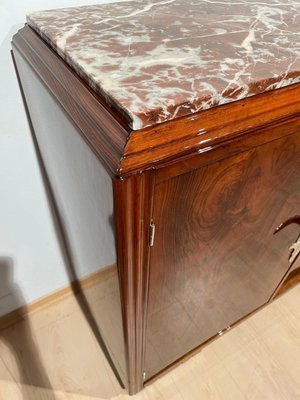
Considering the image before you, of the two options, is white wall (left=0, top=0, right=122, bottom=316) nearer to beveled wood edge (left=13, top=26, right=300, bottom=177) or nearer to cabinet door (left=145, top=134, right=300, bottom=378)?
beveled wood edge (left=13, top=26, right=300, bottom=177)

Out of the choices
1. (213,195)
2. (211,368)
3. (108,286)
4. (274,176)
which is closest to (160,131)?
(213,195)

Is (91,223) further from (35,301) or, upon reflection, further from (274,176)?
(35,301)

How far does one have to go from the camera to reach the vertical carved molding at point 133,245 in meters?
0.35

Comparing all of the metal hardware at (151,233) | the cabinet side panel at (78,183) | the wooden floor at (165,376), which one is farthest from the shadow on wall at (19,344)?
the metal hardware at (151,233)

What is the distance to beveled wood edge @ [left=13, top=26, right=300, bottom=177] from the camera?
1.09 ft

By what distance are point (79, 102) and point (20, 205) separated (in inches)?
21.6

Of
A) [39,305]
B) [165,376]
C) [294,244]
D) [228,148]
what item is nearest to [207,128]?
[228,148]

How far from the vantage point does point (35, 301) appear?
3.81 ft

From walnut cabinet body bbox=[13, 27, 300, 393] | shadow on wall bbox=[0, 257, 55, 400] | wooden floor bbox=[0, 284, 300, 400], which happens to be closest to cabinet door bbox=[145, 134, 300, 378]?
walnut cabinet body bbox=[13, 27, 300, 393]

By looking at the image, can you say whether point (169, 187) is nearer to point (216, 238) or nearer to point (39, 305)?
point (216, 238)

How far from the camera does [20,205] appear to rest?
86cm

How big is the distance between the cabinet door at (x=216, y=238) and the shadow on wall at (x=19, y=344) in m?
0.42

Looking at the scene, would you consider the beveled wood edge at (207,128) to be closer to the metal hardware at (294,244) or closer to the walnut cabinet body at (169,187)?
the walnut cabinet body at (169,187)

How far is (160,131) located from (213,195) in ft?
0.50
